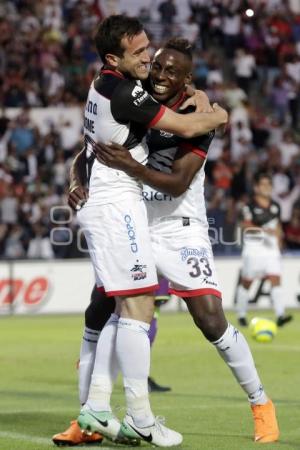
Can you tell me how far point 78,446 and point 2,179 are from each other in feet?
51.4

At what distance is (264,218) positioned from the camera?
18000 millimetres

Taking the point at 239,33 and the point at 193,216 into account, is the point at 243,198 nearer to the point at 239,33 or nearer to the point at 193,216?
the point at 239,33

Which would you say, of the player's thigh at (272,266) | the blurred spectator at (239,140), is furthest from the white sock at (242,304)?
the blurred spectator at (239,140)

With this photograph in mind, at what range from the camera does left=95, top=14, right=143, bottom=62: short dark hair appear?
284 inches

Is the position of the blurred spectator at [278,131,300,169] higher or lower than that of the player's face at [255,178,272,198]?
lower

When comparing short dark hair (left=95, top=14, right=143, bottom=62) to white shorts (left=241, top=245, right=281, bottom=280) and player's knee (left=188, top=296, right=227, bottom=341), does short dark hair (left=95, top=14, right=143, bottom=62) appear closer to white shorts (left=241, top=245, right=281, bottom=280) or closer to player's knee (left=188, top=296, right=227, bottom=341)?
player's knee (left=188, top=296, right=227, bottom=341)

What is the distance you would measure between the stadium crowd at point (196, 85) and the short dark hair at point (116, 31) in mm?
12595

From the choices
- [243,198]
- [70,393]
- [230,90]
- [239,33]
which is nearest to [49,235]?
[243,198]

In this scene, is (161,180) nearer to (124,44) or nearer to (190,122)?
(190,122)

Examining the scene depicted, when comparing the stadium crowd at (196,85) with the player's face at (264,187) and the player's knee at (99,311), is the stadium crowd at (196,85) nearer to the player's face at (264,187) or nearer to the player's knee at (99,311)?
the player's face at (264,187)

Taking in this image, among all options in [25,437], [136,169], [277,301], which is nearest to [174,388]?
[25,437]

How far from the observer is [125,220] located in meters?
7.30

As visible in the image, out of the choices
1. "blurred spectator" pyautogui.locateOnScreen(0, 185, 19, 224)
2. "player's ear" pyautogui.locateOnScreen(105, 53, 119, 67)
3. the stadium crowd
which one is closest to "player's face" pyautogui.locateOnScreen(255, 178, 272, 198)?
the stadium crowd

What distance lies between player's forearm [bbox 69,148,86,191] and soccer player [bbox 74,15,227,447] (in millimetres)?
431
